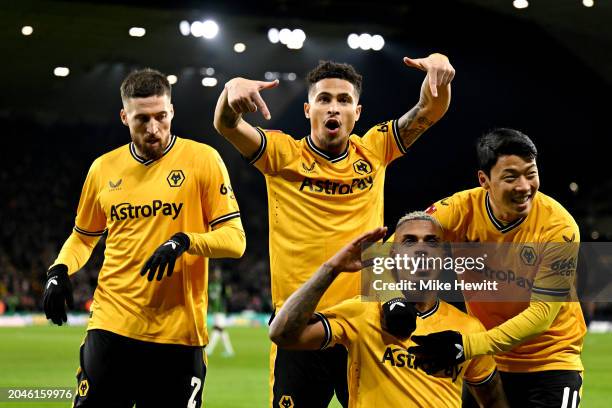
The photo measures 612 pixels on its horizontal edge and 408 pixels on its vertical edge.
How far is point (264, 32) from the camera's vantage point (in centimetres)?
2533

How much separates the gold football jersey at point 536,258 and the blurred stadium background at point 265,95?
838 centimetres

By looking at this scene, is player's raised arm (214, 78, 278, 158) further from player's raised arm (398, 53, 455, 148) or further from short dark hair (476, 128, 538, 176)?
short dark hair (476, 128, 538, 176)

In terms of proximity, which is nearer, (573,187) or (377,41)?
(377,41)

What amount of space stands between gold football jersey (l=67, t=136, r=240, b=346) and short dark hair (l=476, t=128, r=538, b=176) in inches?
57.7

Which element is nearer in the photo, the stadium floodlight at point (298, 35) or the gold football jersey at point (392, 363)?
the gold football jersey at point (392, 363)

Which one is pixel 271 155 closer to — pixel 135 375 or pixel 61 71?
pixel 135 375

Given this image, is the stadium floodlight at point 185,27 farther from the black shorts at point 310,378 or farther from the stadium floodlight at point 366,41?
the black shorts at point 310,378

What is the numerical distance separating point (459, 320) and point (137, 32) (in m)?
22.0

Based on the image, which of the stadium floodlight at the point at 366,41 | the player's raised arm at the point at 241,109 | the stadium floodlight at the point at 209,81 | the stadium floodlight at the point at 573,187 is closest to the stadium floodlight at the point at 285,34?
the stadium floodlight at the point at 366,41

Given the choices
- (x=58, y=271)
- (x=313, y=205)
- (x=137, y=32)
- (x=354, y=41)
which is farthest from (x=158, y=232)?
(x=137, y=32)

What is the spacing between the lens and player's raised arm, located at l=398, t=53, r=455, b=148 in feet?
17.8

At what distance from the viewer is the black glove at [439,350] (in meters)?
4.24

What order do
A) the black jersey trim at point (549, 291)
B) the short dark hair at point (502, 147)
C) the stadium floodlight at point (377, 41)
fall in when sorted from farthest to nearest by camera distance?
1. the stadium floodlight at point (377, 41)
2. the short dark hair at point (502, 147)
3. the black jersey trim at point (549, 291)

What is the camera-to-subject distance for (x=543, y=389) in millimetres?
5301
